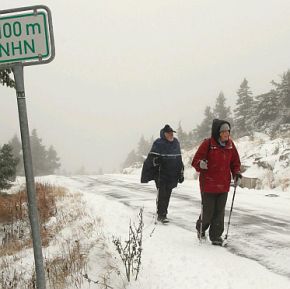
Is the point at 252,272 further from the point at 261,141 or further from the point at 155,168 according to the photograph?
the point at 261,141

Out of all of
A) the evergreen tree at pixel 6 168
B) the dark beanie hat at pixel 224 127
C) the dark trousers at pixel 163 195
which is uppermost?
the dark beanie hat at pixel 224 127

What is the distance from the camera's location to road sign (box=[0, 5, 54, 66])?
3582 millimetres

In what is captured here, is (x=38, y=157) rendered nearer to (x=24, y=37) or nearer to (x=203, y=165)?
(x=203, y=165)

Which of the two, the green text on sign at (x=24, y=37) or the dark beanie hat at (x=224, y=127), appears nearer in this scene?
Answer: the green text on sign at (x=24, y=37)

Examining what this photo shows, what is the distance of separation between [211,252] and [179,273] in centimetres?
123

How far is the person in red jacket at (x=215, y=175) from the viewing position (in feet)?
22.8

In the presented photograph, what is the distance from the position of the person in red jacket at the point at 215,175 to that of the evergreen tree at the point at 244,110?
35022 mm

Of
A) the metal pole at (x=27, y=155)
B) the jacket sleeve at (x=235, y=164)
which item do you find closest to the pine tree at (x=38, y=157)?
the jacket sleeve at (x=235, y=164)

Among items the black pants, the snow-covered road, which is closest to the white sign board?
the snow-covered road

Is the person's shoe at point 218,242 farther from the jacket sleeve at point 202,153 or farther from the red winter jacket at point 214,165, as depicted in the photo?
the jacket sleeve at point 202,153

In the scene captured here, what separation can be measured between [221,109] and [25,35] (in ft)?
170

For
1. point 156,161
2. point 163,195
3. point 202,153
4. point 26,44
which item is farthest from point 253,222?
point 26,44

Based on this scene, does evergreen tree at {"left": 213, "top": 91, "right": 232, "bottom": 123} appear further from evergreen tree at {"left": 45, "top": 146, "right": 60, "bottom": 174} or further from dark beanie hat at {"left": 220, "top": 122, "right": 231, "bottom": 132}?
dark beanie hat at {"left": 220, "top": 122, "right": 231, "bottom": 132}

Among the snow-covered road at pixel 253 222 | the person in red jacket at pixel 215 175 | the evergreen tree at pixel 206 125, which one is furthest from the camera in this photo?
the evergreen tree at pixel 206 125
